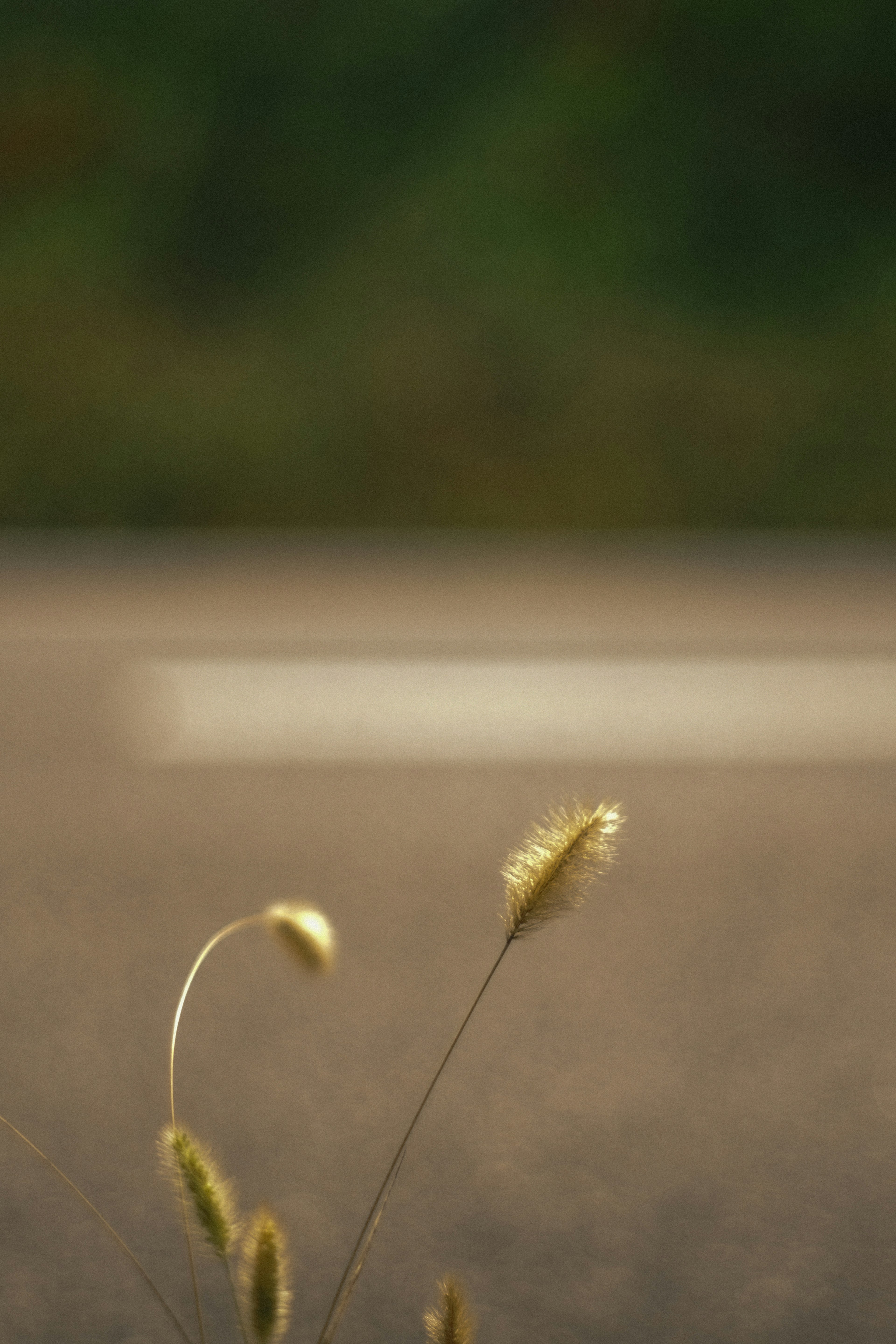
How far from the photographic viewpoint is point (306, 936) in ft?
3.57

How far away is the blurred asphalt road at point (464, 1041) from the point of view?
2.22 m

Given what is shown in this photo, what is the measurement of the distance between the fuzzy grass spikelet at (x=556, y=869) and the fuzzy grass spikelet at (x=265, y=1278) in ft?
0.94

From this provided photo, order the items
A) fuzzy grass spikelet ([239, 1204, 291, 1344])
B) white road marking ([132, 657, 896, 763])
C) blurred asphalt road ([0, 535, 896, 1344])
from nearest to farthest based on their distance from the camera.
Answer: fuzzy grass spikelet ([239, 1204, 291, 1344]), blurred asphalt road ([0, 535, 896, 1344]), white road marking ([132, 657, 896, 763])

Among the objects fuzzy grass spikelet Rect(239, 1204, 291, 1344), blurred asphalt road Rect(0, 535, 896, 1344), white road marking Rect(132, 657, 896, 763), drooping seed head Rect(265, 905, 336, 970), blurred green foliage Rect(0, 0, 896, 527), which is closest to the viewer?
drooping seed head Rect(265, 905, 336, 970)

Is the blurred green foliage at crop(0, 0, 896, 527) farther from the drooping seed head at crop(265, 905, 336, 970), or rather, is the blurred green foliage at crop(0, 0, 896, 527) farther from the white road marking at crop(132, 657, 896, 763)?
the drooping seed head at crop(265, 905, 336, 970)

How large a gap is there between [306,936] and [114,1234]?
330mm

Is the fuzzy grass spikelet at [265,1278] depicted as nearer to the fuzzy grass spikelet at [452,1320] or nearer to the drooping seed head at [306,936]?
the fuzzy grass spikelet at [452,1320]

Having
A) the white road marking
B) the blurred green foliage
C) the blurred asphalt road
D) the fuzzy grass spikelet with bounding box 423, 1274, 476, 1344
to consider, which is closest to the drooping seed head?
the fuzzy grass spikelet with bounding box 423, 1274, 476, 1344

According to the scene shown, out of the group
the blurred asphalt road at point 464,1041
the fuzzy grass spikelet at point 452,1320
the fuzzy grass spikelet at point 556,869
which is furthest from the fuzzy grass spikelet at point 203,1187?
the blurred asphalt road at point 464,1041

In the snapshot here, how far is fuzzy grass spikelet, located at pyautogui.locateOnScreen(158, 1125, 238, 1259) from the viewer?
122 centimetres

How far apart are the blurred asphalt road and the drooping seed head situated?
114 cm

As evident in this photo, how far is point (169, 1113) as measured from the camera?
2865 mm

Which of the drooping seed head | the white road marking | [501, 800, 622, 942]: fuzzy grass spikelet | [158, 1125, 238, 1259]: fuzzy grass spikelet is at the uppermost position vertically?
the white road marking

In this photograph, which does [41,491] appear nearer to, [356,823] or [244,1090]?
[356,823]
